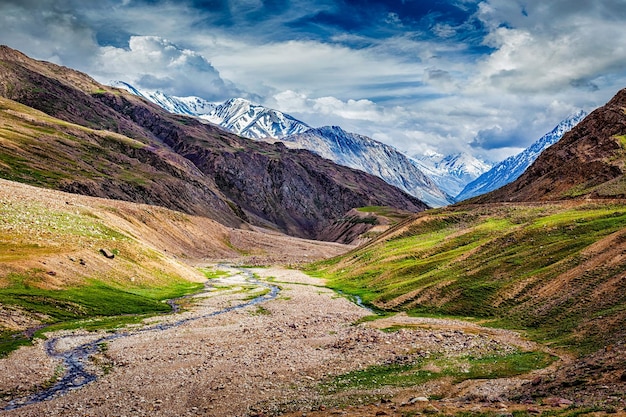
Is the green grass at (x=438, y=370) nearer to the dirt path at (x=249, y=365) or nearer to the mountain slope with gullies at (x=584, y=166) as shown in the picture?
the dirt path at (x=249, y=365)

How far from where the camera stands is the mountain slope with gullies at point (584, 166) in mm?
130750

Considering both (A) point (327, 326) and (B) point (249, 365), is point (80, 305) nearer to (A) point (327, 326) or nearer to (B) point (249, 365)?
(A) point (327, 326)

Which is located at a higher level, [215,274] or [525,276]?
[525,276]

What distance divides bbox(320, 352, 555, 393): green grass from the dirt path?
1164 mm

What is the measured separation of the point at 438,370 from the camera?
36156 millimetres

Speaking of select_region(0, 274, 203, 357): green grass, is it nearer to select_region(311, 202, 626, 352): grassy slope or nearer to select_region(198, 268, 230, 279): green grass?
select_region(311, 202, 626, 352): grassy slope

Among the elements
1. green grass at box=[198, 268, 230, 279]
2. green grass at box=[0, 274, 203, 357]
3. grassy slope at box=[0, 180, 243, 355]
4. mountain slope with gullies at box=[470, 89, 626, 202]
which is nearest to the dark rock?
grassy slope at box=[0, 180, 243, 355]

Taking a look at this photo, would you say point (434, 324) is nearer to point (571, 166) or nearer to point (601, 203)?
point (601, 203)

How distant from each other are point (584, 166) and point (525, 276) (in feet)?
324

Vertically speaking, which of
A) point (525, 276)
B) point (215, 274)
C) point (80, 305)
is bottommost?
point (215, 274)

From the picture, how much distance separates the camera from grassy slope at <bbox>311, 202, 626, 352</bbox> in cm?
4606

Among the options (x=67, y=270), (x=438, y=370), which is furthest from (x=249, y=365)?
(x=67, y=270)

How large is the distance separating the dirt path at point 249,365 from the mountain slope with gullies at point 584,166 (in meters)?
84.5

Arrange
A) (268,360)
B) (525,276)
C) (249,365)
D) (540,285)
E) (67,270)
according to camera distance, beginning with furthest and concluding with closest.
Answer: (67,270) → (525,276) → (540,285) → (268,360) → (249,365)
